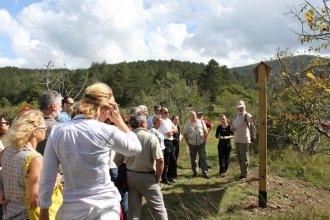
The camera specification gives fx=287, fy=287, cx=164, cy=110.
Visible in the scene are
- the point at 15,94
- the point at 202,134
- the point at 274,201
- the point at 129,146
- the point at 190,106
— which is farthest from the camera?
the point at 15,94

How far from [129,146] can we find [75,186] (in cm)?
45

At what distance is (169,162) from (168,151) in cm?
34

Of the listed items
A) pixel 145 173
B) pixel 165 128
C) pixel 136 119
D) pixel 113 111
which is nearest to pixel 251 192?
pixel 165 128

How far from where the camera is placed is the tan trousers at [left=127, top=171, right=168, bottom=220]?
11.9 feet

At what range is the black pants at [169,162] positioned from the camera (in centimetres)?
676

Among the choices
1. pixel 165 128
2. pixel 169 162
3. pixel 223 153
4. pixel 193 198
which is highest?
pixel 165 128

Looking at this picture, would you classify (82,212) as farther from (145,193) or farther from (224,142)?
(224,142)

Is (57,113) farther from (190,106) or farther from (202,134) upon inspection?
(190,106)

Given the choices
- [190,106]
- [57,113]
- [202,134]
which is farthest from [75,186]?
[190,106]

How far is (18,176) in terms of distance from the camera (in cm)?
229

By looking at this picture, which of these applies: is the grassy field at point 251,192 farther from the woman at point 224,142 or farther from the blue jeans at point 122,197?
the blue jeans at point 122,197

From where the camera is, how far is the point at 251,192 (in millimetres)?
6035

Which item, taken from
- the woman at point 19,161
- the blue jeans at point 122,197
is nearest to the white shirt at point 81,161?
the woman at point 19,161

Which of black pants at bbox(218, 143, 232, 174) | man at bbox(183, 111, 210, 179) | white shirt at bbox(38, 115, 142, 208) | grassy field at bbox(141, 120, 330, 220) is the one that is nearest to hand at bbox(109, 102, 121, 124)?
white shirt at bbox(38, 115, 142, 208)
